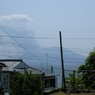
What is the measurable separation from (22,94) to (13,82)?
1053 millimetres

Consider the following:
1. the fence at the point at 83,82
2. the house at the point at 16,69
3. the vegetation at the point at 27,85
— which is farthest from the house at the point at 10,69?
the vegetation at the point at 27,85

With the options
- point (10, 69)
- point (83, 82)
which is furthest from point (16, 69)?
point (83, 82)

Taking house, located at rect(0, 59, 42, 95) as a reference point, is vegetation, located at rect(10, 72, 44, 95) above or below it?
below

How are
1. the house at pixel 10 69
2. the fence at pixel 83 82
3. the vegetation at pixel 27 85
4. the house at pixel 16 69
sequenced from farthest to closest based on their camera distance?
the house at pixel 16 69 → the house at pixel 10 69 → the fence at pixel 83 82 → the vegetation at pixel 27 85

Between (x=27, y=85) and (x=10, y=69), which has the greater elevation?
(x=10, y=69)

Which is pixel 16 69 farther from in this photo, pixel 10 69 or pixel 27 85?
pixel 27 85

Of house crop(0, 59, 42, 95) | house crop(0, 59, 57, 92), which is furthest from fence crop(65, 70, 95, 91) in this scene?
house crop(0, 59, 42, 95)

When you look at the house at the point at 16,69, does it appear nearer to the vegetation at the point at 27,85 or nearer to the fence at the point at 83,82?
the fence at the point at 83,82

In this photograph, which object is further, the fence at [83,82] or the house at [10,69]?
the house at [10,69]

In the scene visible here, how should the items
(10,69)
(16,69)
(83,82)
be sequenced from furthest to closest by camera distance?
(16,69) < (10,69) < (83,82)

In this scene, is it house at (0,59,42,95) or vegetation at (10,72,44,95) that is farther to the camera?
house at (0,59,42,95)

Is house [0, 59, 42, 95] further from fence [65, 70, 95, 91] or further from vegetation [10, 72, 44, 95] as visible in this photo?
vegetation [10, 72, 44, 95]

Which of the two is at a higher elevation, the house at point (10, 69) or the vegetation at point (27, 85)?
the house at point (10, 69)

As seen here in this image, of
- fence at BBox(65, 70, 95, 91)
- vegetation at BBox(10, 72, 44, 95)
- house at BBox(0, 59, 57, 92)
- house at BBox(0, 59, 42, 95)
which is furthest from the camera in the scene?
house at BBox(0, 59, 57, 92)
